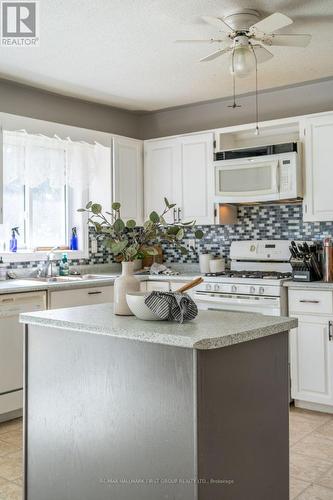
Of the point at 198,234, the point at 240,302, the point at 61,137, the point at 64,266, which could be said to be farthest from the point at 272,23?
the point at 64,266

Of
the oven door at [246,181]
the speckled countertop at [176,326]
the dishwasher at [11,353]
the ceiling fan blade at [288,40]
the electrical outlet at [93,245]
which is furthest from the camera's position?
the electrical outlet at [93,245]

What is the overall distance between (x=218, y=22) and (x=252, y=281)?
1.96m

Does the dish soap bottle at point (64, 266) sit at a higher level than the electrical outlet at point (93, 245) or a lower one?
lower

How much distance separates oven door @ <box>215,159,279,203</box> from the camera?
14.1 feet

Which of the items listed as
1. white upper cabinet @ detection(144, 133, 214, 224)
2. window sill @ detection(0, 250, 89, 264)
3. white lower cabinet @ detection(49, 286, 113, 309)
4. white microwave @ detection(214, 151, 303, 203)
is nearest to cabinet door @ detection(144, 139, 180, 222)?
white upper cabinet @ detection(144, 133, 214, 224)

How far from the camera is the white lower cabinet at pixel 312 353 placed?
149 inches

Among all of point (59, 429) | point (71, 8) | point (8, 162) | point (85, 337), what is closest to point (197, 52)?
point (71, 8)

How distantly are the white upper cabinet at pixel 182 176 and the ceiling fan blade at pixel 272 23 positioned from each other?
6.17ft

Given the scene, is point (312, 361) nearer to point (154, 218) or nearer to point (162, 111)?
point (154, 218)

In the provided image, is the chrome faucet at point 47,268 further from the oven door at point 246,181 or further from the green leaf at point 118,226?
the green leaf at point 118,226

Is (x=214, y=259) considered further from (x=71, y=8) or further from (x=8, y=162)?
(x=71, y=8)

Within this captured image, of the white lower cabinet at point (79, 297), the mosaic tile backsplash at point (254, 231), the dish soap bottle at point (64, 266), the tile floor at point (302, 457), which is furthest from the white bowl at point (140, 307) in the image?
the dish soap bottle at point (64, 266)

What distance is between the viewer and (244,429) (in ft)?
6.22

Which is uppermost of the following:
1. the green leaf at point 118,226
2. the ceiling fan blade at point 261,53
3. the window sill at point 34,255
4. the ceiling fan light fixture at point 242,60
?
the ceiling fan blade at point 261,53
